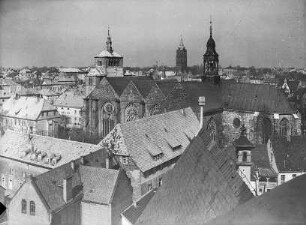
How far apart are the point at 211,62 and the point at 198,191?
50569 mm

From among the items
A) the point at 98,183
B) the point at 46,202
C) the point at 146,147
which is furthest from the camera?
the point at 146,147

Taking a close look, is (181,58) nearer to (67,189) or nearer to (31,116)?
(31,116)

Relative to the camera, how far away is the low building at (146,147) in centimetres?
3053

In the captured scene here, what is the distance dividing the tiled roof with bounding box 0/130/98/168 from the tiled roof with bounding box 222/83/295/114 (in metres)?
30.6

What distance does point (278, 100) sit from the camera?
54469 millimetres

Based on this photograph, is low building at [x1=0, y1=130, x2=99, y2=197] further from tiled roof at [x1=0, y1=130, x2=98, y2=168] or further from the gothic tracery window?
the gothic tracery window

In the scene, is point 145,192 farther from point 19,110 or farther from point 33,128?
point 19,110

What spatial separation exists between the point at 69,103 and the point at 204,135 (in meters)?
72.0

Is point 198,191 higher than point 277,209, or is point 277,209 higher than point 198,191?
point 277,209

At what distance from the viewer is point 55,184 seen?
84.2ft

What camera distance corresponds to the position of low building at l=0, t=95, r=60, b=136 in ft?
212

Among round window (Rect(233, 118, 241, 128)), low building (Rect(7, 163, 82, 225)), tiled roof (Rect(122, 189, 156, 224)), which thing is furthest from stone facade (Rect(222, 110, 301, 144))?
low building (Rect(7, 163, 82, 225))

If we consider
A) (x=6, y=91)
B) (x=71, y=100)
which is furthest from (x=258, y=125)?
(x=6, y=91)

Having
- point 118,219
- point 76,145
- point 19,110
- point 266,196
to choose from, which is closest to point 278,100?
point 76,145
